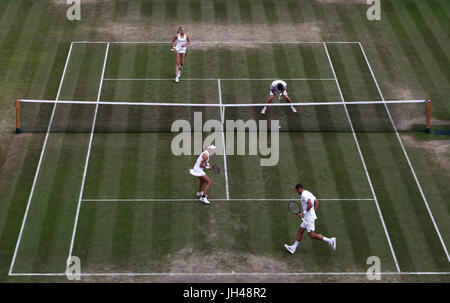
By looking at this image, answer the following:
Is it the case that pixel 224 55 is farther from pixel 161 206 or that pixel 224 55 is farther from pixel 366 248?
pixel 366 248

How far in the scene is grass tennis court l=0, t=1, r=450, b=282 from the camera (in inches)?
1118

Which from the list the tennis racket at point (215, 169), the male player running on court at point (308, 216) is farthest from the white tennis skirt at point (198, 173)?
the male player running on court at point (308, 216)

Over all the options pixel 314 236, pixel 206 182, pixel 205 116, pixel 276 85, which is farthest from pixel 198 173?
pixel 276 85

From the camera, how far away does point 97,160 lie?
3347 cm

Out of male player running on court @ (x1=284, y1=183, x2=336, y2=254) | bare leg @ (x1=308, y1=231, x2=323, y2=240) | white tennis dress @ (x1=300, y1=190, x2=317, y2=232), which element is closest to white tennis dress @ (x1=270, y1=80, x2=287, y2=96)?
male player running on court @ (x1=284, y1=183, x2=336, y2=254)

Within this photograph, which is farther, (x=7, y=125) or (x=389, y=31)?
(x=389, y=31)

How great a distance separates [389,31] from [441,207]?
14.9 m

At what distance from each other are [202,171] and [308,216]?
424 centimetres

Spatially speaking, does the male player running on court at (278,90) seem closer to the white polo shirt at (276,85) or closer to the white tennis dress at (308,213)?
the white polo shirt at (276,85)

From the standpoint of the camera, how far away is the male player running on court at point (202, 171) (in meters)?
30.2

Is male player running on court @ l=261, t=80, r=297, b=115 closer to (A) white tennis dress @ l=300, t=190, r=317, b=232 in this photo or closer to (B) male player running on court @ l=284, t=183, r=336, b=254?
(B) male player running on court @ l=284, t=183, r=336, b=254

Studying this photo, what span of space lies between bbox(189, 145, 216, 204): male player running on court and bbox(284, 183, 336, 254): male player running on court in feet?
12.1

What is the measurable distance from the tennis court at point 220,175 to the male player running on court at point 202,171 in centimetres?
47

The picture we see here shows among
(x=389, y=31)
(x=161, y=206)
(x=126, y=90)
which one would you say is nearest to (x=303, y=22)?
(x=389, y=31)
